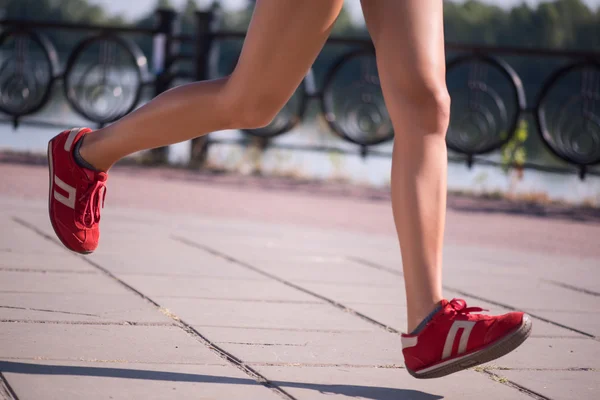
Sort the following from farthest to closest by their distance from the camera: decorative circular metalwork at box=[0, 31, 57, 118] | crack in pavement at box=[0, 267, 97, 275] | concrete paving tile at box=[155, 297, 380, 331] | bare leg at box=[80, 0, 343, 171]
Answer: decorative circular metalwork at box=[0, 31, 57, 118], crack in pavement at box=[0, 267, 97, 275], concrete paving tile at box=[155, 297, 380, 331], bare leg at box=[80, 0, 343, 171]

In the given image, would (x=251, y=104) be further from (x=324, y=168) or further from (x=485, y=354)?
(x=324, y=168)

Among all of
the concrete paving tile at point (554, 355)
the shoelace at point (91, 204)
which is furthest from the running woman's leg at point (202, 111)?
the concrete paving tile at point (554, 355)

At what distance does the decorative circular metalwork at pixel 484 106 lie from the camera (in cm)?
902

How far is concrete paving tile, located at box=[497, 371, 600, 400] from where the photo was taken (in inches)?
91.4

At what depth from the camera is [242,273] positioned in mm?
Answer: 3746

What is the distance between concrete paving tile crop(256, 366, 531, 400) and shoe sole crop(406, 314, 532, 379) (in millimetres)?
46

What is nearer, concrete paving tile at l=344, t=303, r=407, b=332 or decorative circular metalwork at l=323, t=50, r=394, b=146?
concrete paving tile at l=344, t=303, r=407, b=332

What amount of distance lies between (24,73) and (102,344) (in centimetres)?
871

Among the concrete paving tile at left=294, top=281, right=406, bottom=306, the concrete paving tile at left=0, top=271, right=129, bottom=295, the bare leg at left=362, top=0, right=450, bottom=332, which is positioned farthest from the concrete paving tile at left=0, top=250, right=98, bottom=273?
the bare leg at left=362, top=0, right=450, bottom=332

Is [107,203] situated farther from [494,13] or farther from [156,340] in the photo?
[494,13]

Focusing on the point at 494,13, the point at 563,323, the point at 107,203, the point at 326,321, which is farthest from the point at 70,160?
the point at 494,13

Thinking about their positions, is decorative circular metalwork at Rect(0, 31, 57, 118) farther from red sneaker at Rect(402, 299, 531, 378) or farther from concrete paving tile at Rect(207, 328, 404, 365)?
red sneaker at Rect(402, 299, 531, 378)

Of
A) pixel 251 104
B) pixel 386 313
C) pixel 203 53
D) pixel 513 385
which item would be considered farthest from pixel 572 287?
pixel 203 53

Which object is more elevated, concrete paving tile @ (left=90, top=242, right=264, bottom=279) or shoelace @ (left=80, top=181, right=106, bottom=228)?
shoelace @ (left=80, top=181, right=106, bottom=228)
